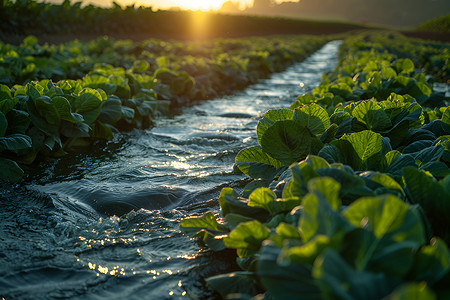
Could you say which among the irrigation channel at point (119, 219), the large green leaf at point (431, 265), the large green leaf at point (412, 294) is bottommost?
the irrigation channel at point (119, 219)

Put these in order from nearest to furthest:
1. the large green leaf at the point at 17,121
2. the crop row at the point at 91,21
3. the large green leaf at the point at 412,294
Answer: the large green leaf at the point at 412,294, the large green leaf at the point at 17,121, the crop row at the point at 91,21

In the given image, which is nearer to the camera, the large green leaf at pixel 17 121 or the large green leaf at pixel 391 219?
the large green leaf at pixel 391 219

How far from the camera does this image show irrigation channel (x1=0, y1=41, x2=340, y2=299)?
1.57 meters

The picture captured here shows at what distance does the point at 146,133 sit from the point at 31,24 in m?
10.8

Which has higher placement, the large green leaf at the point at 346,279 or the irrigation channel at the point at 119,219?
the large green leaf at the point at 346,279

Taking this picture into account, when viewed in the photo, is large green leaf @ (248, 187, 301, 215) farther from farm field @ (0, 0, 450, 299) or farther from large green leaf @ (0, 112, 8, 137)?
large green leaf @ (0, 112, 8, 137)

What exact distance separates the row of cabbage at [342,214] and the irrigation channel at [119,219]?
0.25 m

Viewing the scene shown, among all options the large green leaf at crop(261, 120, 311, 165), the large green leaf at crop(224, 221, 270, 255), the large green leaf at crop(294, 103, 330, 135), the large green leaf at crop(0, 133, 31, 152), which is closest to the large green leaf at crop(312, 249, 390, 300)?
the large green leaf at crop(224, 221, 270, 255)

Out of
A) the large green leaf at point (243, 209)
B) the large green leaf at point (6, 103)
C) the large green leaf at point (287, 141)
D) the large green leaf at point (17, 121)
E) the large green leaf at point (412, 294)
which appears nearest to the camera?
the large green leaf at point (412, 294)

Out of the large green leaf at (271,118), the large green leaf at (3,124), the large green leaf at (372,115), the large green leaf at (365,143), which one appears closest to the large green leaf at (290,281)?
the large green leaf at (365,143)

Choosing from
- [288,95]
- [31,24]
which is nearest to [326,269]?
[288,95]

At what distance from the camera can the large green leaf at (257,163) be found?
1857 millimetres

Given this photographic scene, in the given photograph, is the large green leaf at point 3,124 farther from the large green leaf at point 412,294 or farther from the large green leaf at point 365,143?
the large green leaf at point 412,294

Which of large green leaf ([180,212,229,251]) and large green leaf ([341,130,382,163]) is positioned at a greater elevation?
large green leaf ([341,130,382,163])
